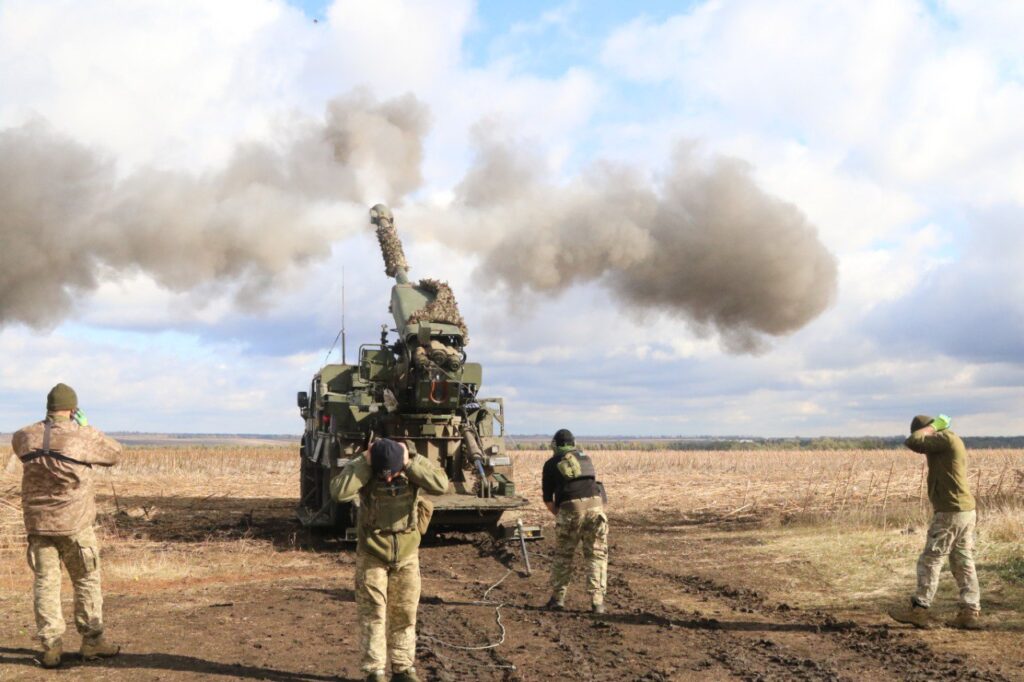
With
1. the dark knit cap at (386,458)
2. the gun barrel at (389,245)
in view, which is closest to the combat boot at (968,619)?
the dark knit cap at (386,458)

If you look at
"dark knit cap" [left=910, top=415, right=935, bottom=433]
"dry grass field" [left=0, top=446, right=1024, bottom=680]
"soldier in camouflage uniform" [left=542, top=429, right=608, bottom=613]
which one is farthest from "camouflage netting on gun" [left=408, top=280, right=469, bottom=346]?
"dark knit cap" [left=910, top=415, right=935, bottom=433]

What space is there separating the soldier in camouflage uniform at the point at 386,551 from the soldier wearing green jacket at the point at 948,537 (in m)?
4.88

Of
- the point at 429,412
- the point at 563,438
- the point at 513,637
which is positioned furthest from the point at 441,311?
the point at 513,637

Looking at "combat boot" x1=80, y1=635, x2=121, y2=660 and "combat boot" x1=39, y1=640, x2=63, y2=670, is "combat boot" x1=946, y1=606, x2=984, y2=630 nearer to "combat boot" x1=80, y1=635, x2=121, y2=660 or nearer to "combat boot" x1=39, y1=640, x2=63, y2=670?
"combat boot" x1=80, y1=635, x2=121, y2=660

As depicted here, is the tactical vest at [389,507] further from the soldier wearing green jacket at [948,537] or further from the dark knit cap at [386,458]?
the soldier wearing green jacket at [948,537]

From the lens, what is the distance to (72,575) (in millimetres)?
7512

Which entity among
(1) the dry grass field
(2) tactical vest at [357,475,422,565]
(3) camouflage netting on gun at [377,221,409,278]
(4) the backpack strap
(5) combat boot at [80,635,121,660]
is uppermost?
(3) camouflage netting on gun at [377,221,409,278]

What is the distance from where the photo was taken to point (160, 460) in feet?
125

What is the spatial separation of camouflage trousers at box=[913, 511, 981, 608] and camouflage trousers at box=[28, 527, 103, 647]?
7212 mm

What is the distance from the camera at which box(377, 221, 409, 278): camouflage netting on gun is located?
57.3 feet

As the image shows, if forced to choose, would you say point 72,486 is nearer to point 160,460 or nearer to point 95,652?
point 95,652

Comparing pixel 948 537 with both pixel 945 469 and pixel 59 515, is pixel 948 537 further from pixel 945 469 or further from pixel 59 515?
pixel 59 515

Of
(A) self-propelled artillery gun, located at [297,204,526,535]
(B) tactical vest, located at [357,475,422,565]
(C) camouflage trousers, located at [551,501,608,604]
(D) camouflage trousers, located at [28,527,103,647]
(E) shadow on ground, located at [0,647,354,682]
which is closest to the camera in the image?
(B) tactical vest, located at [357,475,422,565]

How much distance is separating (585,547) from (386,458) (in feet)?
11.8
